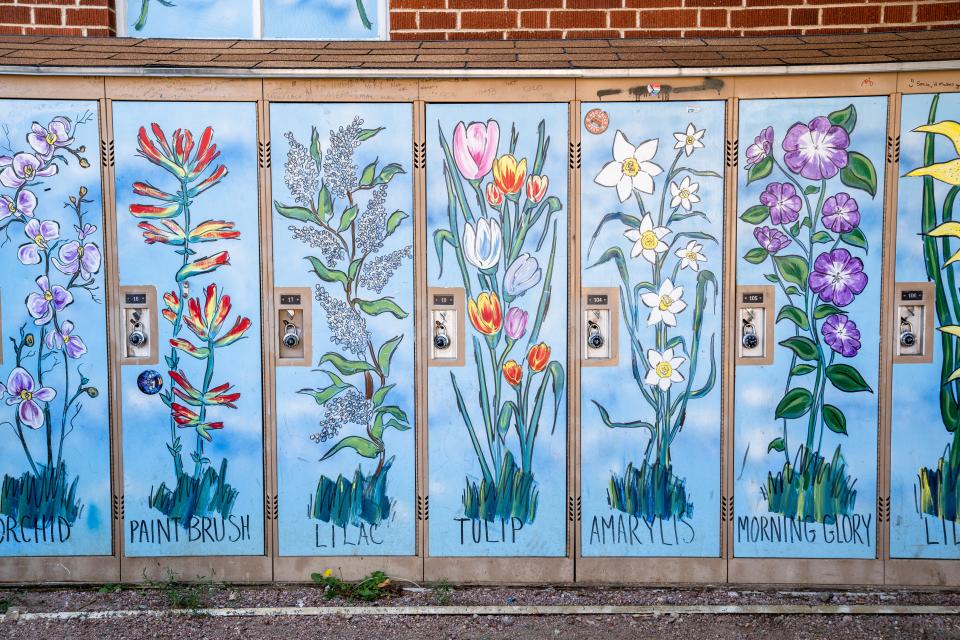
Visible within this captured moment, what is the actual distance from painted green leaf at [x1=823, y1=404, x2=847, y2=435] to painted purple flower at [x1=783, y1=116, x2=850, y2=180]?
47.4 inches

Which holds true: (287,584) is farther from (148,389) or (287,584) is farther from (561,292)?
(561,292)

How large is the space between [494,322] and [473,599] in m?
1.46

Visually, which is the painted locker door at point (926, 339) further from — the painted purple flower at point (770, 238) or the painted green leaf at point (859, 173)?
the painted purple flower at point (770, 238)

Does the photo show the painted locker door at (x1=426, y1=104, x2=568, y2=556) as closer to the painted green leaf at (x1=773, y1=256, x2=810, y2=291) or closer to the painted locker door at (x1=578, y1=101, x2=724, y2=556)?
the painted locker door at (x1=578, y1=101, x2=724, y2=556)

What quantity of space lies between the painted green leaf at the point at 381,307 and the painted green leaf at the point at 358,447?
0.68 metres

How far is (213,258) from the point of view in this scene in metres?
3.89

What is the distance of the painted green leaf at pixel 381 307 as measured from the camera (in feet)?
12.9

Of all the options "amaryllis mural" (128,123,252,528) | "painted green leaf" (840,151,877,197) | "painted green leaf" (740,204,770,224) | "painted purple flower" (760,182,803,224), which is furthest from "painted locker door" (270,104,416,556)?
"painted green leaf" (840,151,877,197)

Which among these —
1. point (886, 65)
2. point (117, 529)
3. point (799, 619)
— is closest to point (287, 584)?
point (117, 529)

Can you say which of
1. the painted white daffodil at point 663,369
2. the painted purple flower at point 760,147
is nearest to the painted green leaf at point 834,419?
the painted white daffodil at point 663,369

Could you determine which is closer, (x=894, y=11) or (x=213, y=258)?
(x=213, y=258)

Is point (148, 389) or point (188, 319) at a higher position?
point (188, 319)

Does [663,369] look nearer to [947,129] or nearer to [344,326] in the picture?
[344,326]

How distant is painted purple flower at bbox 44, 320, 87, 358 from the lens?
3900 mm
